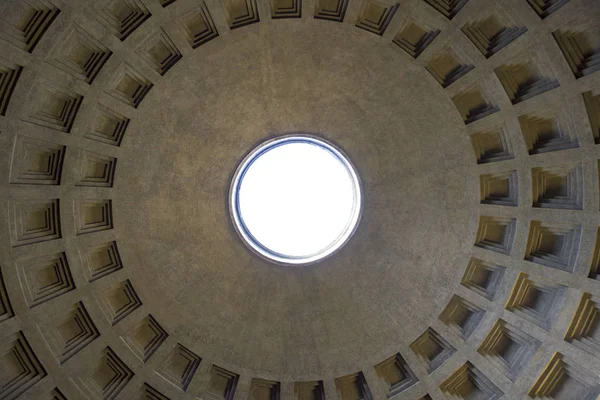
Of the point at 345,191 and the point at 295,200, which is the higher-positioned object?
the point at 345,191

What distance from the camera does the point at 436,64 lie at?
19.4 m

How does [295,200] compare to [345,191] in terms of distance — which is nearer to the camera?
[345,191]

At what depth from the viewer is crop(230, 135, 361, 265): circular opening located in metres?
22.0

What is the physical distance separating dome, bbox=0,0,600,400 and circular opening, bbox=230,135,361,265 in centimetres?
24

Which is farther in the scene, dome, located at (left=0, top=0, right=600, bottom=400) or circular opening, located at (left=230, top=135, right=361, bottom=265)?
circular opening, located at (left=230, top=135, right=361, bottom=265)

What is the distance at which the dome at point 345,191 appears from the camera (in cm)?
1806

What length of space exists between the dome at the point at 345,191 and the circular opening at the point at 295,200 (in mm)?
241

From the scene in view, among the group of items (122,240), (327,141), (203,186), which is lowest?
(122,240)

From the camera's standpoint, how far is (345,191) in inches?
941

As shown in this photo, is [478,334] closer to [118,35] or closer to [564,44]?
[564,44]

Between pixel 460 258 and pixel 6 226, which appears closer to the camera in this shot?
pixel 6 226

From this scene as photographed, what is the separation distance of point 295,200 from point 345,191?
195 inches

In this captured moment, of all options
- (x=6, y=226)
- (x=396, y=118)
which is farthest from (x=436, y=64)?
(x=6, y=226)

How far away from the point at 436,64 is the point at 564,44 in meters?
3.96
